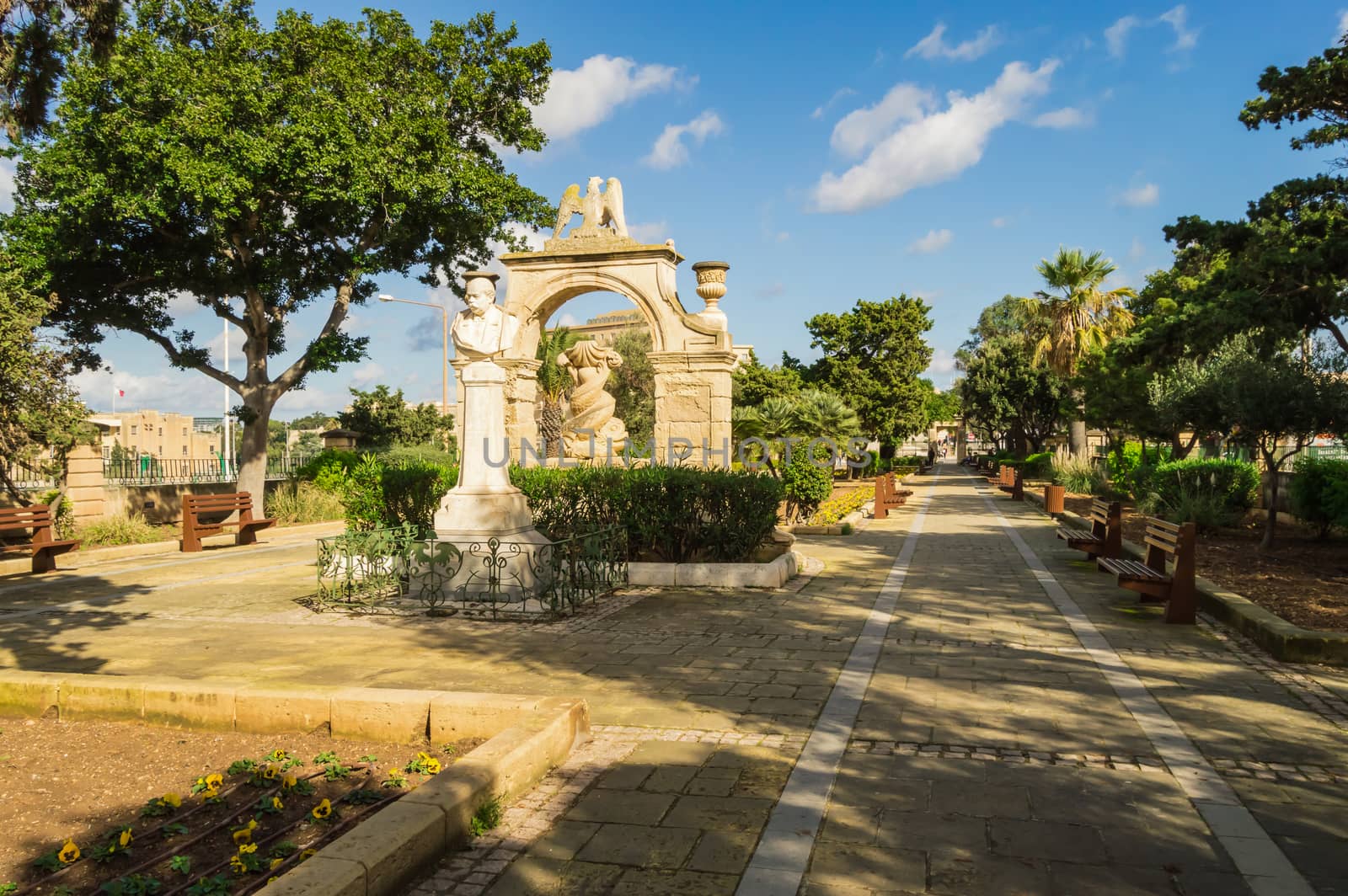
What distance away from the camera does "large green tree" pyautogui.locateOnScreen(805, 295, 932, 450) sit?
121ft

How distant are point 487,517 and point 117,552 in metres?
8.28

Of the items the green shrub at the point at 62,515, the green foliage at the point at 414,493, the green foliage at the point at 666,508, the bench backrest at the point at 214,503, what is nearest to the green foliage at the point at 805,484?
the green foliage at the point at 666,508

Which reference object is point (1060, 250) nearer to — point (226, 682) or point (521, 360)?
point (521, 360)

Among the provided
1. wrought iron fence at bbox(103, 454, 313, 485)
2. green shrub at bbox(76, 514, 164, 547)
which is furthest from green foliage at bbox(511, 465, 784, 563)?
wrought iron fence at bbox(103, 454, 313, 485)

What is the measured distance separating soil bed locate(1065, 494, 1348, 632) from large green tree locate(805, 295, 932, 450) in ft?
70.3

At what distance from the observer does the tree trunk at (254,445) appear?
19653mm

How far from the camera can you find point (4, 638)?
761 cm

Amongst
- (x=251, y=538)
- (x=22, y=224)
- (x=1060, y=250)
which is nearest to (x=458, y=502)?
(x=251, y=538)

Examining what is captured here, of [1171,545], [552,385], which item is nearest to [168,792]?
[1171,545]

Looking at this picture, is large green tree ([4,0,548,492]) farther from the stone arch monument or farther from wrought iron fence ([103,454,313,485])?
the stone arch monument

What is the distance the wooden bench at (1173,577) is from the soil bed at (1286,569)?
706 millimetres

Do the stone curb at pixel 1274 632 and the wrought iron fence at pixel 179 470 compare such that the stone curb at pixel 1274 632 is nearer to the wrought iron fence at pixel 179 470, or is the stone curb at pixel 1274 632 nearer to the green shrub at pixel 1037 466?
the wrought iron fence at pixel 179 470

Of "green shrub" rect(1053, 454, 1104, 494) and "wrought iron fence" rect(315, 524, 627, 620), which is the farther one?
"green shrub" rect(1053, 454, 1104, 494)

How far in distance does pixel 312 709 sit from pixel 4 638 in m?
5.04
